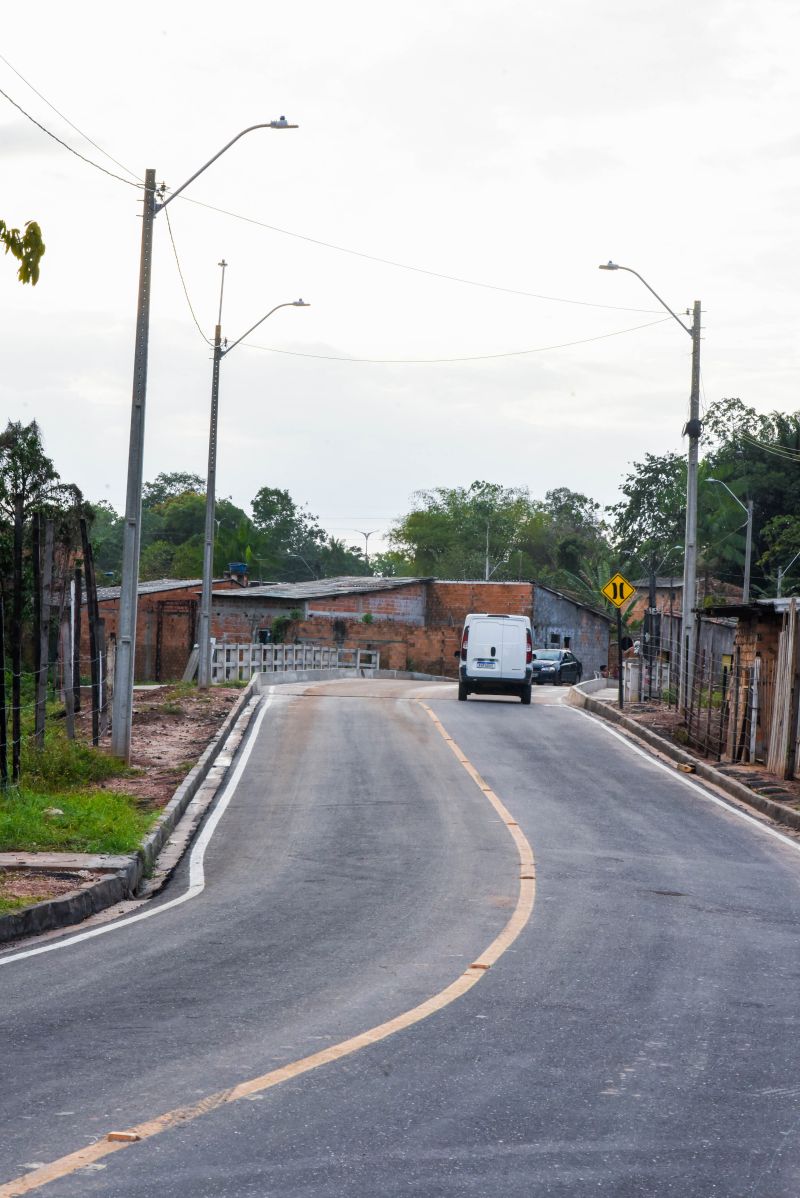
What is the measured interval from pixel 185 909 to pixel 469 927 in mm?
2477

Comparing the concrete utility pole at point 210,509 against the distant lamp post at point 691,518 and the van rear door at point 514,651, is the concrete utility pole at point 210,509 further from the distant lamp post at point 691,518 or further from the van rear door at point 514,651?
the distant lamp post at point 691,518

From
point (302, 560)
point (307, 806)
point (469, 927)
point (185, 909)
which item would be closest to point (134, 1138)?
point (469, 927)

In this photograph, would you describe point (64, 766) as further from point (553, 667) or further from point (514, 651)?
point (553, 667)

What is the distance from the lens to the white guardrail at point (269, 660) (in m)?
42.0

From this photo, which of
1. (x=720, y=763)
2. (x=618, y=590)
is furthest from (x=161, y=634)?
(x=720, y=763)

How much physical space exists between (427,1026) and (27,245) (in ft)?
15.8

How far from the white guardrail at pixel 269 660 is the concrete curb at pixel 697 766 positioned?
1150 centimetres

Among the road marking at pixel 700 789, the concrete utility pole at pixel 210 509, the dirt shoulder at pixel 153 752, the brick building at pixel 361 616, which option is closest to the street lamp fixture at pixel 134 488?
the dirt shoulder at pixel 153 752

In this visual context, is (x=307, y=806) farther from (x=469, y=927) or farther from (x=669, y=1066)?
(x=669, y=1066)

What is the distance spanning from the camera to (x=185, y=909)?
1111 centimetres

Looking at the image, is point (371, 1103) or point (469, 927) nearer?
point (371, 1103)

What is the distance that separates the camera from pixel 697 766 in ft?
77.1

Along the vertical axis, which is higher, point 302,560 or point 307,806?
point 302,560

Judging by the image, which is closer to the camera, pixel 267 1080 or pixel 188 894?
pixel 267 1080
